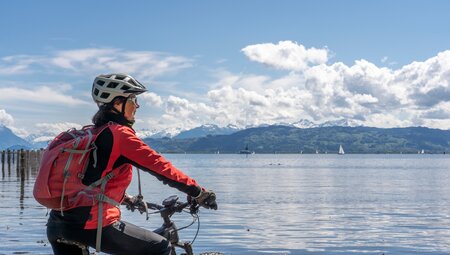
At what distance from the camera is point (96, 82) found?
5570mm

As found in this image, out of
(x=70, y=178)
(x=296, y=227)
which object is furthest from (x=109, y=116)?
(x=296, y=227)

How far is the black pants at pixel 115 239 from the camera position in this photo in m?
5.32

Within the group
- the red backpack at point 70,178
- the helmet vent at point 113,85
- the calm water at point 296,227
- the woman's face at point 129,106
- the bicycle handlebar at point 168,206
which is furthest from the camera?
the calm water at point 296,227

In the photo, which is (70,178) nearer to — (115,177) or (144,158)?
(115,177)

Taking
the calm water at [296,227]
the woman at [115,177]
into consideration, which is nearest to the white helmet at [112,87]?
the woman at [115,177]

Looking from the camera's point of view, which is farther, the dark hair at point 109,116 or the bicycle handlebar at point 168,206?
the bicycle handlebar at point 168,206

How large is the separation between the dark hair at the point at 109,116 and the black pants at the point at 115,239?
857 millimetres

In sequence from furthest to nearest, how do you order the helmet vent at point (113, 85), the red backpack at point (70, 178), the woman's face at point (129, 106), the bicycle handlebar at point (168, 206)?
the bicycle handlebar at point (168, 206) < the woman's face at point (129, 106) < the helmet vent at point (113, 85) < the red backpack at point (70, 178)

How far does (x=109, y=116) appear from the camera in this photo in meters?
5.58

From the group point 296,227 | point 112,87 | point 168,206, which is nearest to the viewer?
point 112,87

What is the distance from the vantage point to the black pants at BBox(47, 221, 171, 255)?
17.4ft

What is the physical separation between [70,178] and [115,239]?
0.62m

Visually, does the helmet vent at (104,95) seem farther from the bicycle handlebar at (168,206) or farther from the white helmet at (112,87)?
the bicycle handlebar at (168,206)

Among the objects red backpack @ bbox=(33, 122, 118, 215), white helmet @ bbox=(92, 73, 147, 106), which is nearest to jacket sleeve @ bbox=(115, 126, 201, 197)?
red backpack @ bbox=(33, 122, 118, 215)
